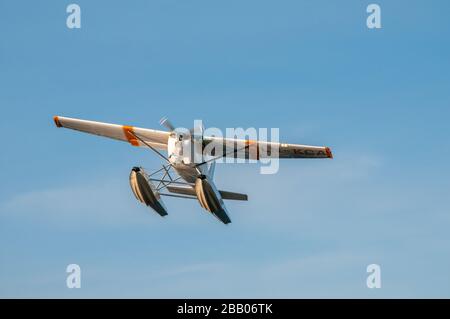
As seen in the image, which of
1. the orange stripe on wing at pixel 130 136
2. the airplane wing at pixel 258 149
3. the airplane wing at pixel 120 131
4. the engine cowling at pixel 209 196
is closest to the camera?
the engine cowling at pixel 209 196

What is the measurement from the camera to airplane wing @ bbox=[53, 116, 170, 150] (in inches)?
1623

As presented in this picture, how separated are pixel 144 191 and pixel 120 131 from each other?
6.45 m

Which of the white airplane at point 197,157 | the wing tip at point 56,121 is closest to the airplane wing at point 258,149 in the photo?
the white airplane at point 197,157

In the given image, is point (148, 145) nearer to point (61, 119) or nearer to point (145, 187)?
point (145, 187)

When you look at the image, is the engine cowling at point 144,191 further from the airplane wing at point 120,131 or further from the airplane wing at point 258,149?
the airplane wing at point 120,131

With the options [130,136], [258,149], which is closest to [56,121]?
[130,136]

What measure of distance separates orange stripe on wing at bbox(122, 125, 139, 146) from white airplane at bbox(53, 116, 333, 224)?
2.59 ft

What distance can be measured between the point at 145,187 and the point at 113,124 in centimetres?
661

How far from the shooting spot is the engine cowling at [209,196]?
36.5 metres

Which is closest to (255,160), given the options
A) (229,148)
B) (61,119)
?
(229,148)

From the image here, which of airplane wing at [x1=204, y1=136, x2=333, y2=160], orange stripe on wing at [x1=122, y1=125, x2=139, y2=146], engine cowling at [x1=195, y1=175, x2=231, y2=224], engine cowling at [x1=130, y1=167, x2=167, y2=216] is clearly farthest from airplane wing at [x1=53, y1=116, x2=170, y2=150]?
engine cowling at [x1=195, y1=175, x2=231, y2=224]

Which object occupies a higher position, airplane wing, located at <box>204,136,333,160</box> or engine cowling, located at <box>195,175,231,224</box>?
airplane wing, located at <box>204,136,333,160</box>

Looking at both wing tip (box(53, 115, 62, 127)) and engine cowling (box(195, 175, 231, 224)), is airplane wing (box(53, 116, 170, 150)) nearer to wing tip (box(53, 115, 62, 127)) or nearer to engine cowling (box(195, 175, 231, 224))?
wing tip (box(53, 115, 62, 127))

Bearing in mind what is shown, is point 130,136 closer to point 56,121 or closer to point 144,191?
point 56,121
